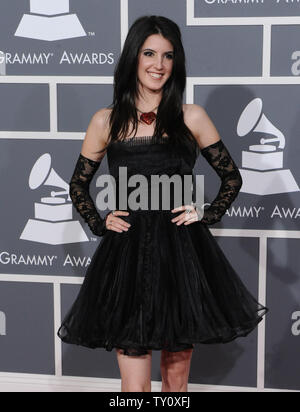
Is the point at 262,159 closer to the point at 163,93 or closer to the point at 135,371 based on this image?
the point at 163,93

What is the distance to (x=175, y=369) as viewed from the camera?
235 centimetres

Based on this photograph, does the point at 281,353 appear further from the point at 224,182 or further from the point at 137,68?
the point at 137,68

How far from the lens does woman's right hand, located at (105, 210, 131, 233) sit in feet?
7.55

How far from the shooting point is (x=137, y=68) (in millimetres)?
2316

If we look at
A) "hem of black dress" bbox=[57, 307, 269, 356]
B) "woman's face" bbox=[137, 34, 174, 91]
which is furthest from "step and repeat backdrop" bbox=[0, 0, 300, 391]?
"hem of black dress" bbox=[57, 307, 269, 356]

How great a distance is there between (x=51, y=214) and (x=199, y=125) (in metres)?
1.10

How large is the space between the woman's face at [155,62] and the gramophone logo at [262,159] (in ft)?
2.51

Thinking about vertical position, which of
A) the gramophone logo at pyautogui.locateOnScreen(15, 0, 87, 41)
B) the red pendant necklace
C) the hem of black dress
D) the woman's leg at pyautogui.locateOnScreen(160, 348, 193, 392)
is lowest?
the woman's leg at pyautogui.locateOnScreen(160, 348, 193, 392)

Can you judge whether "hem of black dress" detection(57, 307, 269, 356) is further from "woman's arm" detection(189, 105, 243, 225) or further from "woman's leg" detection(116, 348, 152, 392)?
"woman's arm" detection(189, 105, 243, 225)

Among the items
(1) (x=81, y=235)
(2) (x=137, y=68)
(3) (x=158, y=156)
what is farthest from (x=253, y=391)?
(2) (x=137, y=68)

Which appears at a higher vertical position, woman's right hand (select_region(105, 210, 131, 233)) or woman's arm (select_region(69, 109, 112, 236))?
woman's arm (select_region(69, 109, 112, 236))

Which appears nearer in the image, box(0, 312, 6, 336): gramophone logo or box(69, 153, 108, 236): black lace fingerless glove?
box(69, 153, 108, 236): black lace fingerless glove

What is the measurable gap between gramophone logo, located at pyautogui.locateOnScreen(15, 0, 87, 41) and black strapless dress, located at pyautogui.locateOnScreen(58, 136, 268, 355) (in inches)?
36.7

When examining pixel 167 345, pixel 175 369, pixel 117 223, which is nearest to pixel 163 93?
pixel 117 223
